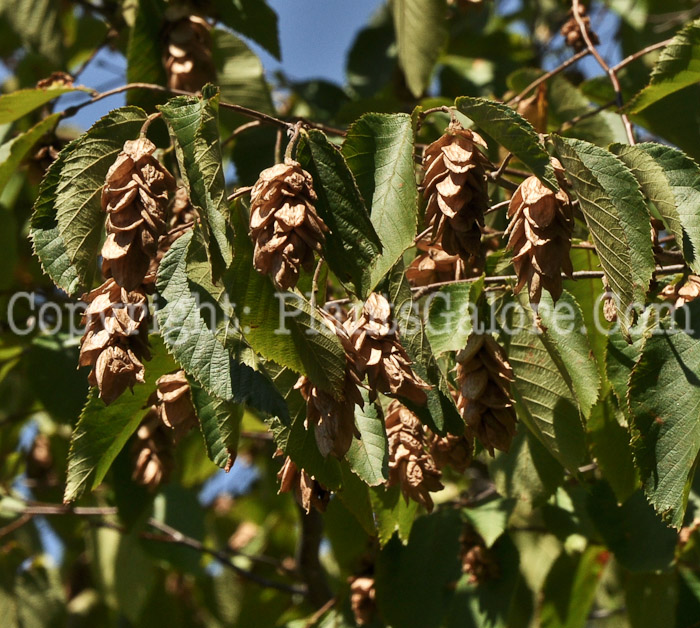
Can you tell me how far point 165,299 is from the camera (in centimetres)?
127

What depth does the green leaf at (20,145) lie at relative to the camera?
1796 millimetres

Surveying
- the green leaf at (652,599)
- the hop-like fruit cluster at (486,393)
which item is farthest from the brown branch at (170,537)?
the hop-like fruit cluster at (486,393)

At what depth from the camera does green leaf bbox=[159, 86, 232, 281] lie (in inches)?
44.6

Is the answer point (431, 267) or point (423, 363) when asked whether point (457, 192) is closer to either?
point (423, 363)

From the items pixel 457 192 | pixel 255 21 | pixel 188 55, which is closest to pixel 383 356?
pixel 457 192

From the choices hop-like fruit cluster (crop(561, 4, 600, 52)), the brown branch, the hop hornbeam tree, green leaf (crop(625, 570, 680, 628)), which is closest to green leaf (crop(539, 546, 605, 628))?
the hop hornbeam tree

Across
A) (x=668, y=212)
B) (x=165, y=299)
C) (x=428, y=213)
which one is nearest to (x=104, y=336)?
(x=165, y=299)

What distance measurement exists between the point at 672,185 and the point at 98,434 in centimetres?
107

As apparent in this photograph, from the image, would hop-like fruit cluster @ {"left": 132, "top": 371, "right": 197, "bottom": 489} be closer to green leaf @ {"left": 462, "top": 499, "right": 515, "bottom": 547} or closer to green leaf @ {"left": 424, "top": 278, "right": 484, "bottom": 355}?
green leaf @ {"left": 424, "top": 278, "right": 484, "bottom": 355}

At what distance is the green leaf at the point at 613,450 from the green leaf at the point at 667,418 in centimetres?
31

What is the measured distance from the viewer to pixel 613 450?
1678mm

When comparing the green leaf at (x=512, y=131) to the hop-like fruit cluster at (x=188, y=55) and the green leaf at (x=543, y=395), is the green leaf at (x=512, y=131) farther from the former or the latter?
the hop-like fruit cluster at (x=188, y=55)

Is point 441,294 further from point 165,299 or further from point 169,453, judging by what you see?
point 169,453

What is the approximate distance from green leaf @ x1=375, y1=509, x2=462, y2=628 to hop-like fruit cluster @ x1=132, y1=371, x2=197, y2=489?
0.54 m
